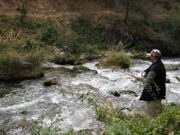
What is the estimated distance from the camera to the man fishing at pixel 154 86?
11102 millimetres

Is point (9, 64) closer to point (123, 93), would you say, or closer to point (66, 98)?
point (66, 98)

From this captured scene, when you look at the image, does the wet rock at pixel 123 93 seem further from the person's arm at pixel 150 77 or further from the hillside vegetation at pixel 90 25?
the hillside vegetation at pixel 90 25

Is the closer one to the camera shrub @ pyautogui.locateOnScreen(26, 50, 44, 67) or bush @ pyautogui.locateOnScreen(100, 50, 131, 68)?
shrub @ pyautogui.locateOnScreen(26, 50, 44, 67)

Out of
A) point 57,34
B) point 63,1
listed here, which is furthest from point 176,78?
point 63,1

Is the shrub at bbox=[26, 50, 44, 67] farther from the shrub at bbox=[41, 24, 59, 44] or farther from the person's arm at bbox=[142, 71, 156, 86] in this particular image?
the person's arm at bbox=[142, 71, 156, 86]

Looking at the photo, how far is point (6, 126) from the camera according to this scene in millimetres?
12102

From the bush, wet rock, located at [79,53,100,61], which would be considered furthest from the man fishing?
wet rock, located at [79,53,100,61]

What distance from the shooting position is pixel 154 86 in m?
11.3

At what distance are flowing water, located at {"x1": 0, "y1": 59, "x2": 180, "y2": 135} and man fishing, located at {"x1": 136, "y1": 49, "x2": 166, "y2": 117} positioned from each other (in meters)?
0.31

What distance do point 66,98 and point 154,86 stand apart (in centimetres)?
489

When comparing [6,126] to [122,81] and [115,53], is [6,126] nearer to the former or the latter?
[122,81]

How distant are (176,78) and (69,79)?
5.43 m

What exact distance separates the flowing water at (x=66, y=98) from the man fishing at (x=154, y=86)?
0.31 metres

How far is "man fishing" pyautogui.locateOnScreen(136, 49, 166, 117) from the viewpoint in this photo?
1110 centimetres
